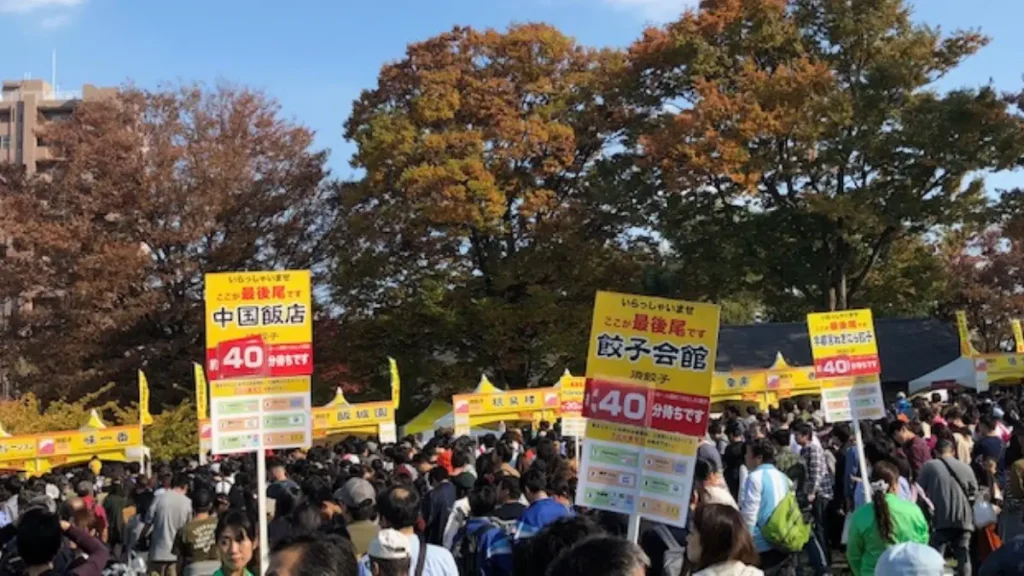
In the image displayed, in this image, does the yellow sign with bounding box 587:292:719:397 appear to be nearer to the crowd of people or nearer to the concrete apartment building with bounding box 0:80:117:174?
the crowd of people

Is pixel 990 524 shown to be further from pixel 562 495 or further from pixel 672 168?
pixel 672 168

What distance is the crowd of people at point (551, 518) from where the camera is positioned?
4.08 m

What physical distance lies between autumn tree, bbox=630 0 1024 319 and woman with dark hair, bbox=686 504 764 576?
22.6 meters

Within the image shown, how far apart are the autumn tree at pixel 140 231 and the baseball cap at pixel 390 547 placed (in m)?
26.8

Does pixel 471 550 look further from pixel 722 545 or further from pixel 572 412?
pixel 572 412

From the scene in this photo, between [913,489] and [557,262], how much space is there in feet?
72.0

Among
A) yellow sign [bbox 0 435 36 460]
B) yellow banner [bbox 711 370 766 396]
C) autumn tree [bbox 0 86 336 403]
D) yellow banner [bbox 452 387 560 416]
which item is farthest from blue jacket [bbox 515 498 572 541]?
autumn tree [bbox 0 86 336 403]

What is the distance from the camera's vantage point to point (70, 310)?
1220 inches

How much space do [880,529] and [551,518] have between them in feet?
6.35

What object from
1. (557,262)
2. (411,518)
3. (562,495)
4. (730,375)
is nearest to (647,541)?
(562,495)

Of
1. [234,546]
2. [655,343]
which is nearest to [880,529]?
[655,343]

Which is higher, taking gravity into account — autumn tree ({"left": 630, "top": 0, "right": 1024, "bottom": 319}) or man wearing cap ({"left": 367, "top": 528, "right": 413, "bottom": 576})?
autumn tree ({"left": 630, "top": 0, "right": 1024, "bottom": 319})

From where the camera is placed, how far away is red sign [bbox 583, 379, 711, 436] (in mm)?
5652

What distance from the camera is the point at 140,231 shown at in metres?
32.1
